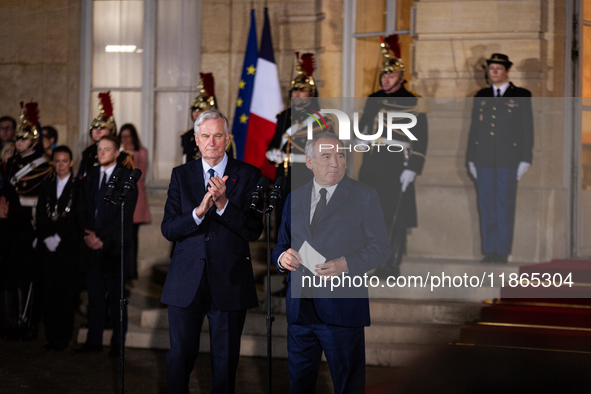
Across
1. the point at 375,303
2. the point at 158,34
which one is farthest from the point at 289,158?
the point at 158,34

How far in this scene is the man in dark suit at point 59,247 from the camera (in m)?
5.84

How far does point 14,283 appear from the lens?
632 cm

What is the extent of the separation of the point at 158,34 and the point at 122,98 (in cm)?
95

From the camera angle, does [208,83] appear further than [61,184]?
Yes

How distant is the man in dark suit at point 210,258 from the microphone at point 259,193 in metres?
0.21

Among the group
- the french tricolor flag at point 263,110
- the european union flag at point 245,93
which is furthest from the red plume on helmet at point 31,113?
the french tricolor flag at point 263,110

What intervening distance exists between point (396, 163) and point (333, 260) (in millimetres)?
2889

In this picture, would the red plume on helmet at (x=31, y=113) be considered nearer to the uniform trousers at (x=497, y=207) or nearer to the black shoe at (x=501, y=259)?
the uniform trousers at (x=497, y=207)

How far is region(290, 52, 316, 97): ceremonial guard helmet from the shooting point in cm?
610

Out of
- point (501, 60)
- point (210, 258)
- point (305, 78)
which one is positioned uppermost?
point (501, 60)

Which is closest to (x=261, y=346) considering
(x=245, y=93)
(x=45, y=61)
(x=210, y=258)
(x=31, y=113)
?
(x=210, y=258)

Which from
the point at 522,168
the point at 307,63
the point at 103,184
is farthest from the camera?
the point at 307,63

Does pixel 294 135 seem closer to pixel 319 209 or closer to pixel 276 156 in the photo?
pixel 276 156

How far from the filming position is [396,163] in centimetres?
603
